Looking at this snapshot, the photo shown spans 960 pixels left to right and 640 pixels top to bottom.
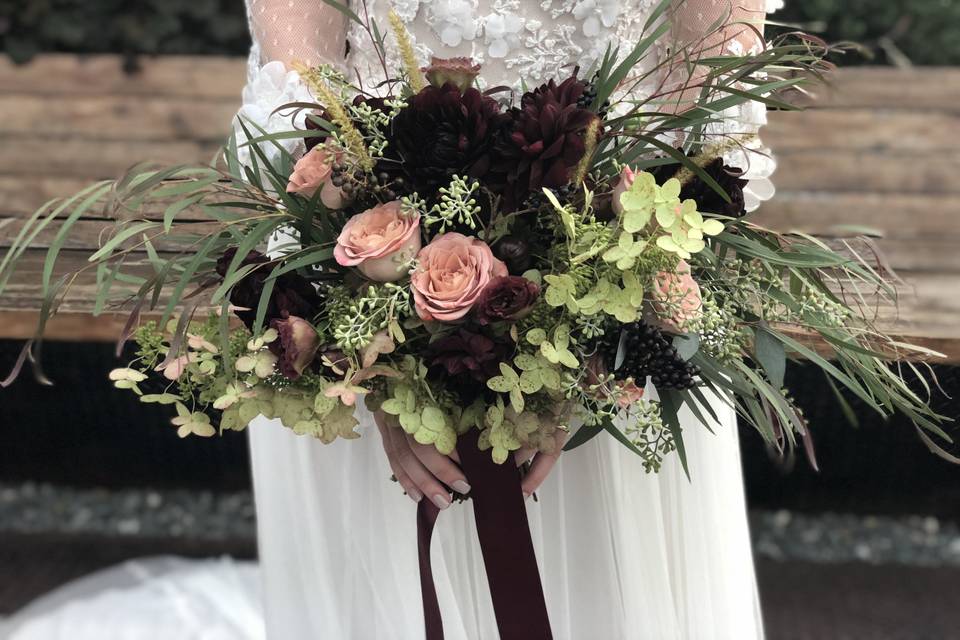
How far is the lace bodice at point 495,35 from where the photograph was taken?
3.63 feet

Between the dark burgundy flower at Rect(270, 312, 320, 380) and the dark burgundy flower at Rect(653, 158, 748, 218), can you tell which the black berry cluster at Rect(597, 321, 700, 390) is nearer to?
the dark burgundy flower at Rect(653, 158, 748, 218)

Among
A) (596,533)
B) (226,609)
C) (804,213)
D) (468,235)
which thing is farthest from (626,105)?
(804,213)

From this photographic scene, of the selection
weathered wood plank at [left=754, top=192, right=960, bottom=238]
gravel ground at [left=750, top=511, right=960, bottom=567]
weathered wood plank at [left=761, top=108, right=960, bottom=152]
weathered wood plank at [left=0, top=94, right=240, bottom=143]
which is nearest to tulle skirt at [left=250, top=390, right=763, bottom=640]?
gravel ground at [left=750, top=511, right=960, bottom=567]

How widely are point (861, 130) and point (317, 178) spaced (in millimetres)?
2735

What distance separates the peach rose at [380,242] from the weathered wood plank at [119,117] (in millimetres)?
2628

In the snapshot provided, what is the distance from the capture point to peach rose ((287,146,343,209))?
88cm

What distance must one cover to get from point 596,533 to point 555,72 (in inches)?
21.4

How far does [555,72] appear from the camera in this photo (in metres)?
1.13

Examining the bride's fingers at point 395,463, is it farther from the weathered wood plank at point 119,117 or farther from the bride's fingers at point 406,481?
A: the weathered wood plank at point 119,117

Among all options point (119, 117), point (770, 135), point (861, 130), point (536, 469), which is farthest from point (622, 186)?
point (119, 117)

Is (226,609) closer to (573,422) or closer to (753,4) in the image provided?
(573,422)

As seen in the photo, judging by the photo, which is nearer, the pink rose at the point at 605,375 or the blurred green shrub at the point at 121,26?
the pink rose at the point at 605,375


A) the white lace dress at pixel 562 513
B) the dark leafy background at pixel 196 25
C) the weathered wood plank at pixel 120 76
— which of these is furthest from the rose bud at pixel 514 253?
the dark leafy background at pixel 196 25

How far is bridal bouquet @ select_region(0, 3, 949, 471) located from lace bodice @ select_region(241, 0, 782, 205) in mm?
198
